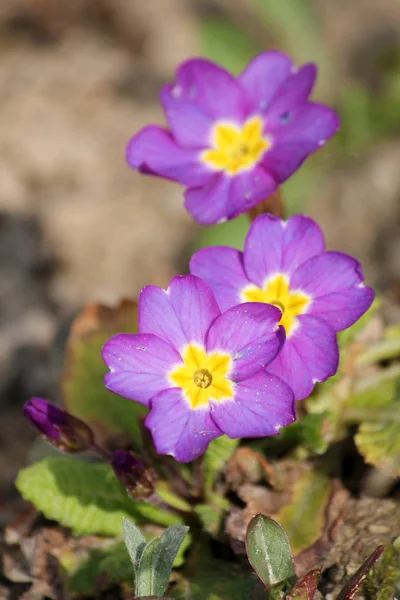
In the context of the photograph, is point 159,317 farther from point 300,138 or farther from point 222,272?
point 300,138

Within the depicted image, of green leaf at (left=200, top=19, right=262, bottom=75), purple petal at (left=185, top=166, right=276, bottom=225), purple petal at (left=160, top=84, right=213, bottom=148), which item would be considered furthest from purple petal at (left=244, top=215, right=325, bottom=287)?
green leaf at (left=200, top=19, right=262, bottom=75)

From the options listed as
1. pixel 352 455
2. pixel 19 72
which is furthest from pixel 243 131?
pixel 19 72

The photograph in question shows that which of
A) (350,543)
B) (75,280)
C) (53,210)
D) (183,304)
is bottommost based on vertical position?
(350,543)

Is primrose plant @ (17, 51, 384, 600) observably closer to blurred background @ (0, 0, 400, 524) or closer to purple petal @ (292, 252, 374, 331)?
purple petal @ (292, 252, 374, 331)

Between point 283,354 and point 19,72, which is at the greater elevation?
point 19,72

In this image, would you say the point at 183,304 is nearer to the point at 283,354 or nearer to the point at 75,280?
the point at 283,354

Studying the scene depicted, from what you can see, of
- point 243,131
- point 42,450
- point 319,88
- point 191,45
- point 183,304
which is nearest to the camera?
point 183,304
